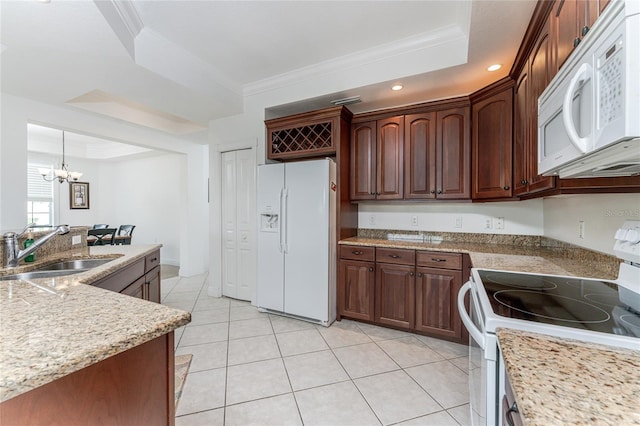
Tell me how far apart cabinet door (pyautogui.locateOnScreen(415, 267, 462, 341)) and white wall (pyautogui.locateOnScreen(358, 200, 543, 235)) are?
2.34 feet

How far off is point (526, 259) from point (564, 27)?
145cm

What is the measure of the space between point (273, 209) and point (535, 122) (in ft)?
7.70

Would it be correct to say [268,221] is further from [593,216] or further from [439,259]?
[593,216]

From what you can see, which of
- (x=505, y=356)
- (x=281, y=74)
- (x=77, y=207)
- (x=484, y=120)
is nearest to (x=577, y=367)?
(x=505, y=356)

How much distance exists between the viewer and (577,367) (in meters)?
0.61

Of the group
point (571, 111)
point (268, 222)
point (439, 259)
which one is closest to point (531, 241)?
point (439, 259)

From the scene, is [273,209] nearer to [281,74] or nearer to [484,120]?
[281,74]

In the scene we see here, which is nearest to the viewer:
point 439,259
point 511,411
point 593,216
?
point 511,411

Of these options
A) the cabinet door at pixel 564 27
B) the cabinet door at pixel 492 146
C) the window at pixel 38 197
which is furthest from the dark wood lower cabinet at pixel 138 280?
the window at pixel 38 197

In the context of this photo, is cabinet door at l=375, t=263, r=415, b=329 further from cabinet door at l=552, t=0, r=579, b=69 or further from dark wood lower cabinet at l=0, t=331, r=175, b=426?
dark wood lower cabinet at l=0, t=331, r=175, b=426

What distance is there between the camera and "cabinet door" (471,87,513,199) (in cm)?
216

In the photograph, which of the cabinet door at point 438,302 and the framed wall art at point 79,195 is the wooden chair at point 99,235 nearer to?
the framed wall art at point 79,195

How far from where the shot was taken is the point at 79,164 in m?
6.18

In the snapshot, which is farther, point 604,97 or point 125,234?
point 125,234
